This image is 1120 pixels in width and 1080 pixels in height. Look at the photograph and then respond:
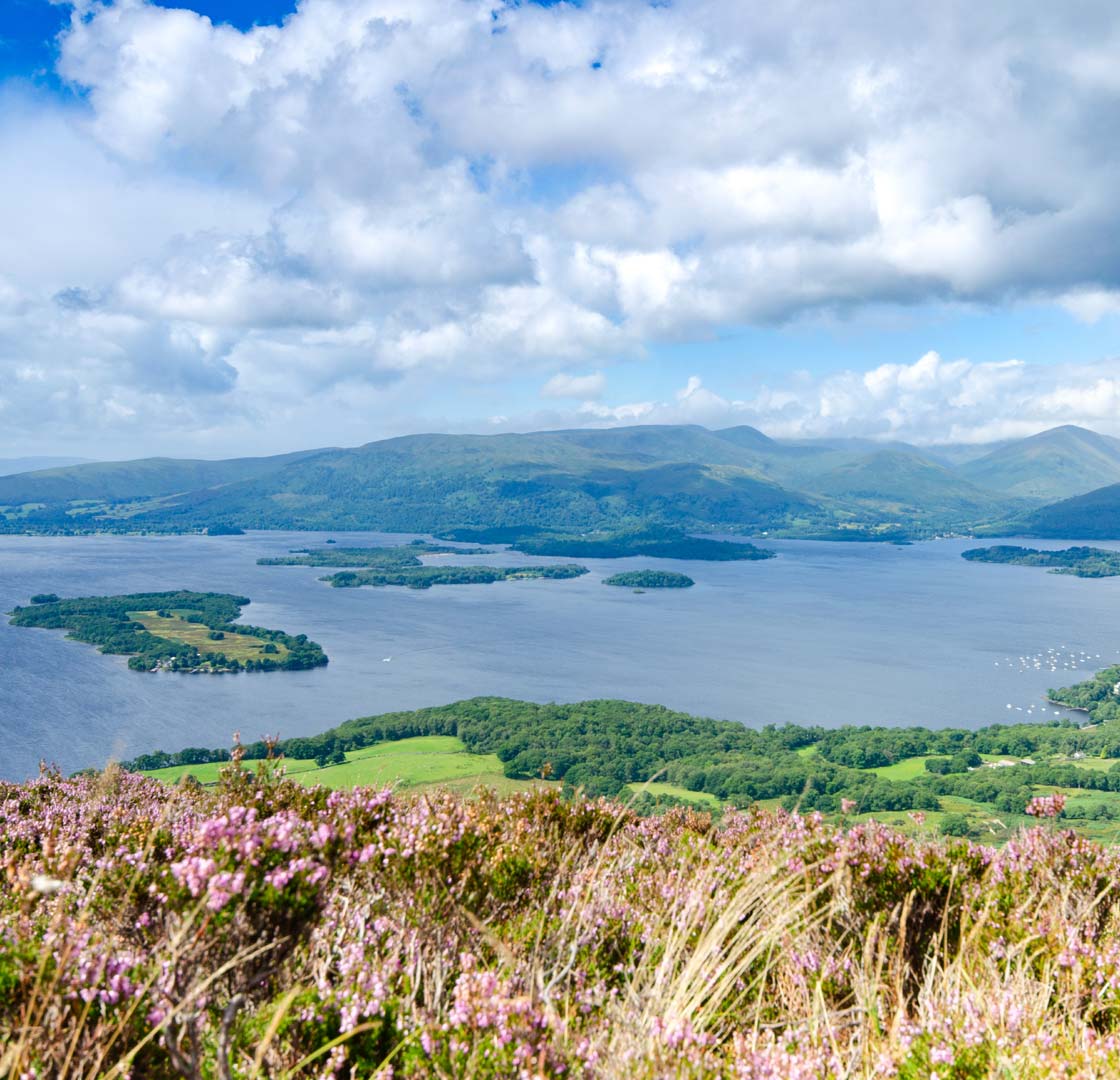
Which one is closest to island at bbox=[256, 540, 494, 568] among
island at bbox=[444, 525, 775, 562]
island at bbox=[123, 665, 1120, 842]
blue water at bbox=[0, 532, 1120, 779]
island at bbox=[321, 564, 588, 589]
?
island at bbox=[321, 564, 588, 589]

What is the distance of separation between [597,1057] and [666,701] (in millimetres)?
62047

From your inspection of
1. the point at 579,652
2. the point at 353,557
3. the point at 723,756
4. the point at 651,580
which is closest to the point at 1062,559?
the point at 651,580

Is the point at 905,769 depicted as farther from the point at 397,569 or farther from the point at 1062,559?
the point at 1062,559

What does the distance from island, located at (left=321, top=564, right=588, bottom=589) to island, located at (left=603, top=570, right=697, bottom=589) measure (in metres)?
11.6

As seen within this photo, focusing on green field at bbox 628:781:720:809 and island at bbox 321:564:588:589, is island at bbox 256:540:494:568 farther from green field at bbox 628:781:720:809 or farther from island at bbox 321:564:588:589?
green field at bbox 628:781:720:809

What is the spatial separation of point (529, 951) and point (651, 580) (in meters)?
129

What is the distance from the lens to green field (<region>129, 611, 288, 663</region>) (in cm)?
7412

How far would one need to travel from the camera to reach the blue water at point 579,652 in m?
58.8

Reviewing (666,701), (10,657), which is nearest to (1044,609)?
(666,701)

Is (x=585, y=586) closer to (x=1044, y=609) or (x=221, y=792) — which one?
(x=1044, y=609)

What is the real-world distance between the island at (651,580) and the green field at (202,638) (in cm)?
6413

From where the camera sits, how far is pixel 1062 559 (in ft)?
537

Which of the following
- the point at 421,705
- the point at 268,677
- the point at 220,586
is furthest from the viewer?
the point at 220,586

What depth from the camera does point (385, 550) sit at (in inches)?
6491
